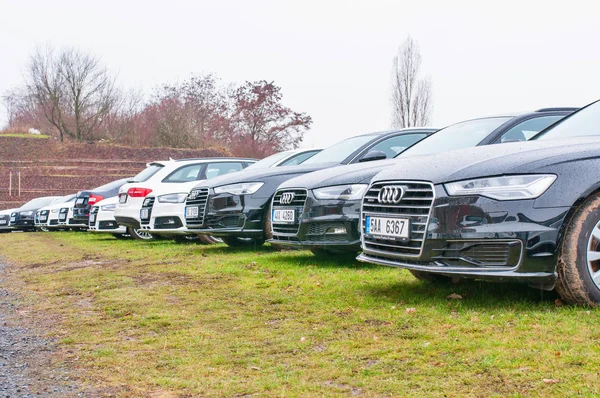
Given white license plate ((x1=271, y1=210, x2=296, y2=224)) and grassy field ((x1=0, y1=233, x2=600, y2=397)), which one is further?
white license plate ((x1=271, y1=210, x2=296, y2=224))

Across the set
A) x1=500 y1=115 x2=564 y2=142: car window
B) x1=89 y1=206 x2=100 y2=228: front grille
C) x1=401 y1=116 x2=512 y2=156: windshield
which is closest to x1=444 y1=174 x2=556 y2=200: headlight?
x1=401 y1=116 x2=512 y2=156: windshield

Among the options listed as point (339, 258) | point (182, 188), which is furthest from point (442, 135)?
point (182, 188)

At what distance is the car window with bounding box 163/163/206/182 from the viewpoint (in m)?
13.2

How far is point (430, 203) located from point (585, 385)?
1989 millimetres

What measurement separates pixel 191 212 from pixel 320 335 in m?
6.62

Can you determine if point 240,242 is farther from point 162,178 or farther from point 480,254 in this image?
point 480,254

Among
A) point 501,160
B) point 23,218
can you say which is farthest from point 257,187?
point 23,218

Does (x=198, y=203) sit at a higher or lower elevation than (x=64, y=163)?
lower

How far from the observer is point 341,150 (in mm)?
9508

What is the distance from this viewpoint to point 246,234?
1000cm

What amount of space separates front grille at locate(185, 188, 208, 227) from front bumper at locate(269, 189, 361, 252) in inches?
126

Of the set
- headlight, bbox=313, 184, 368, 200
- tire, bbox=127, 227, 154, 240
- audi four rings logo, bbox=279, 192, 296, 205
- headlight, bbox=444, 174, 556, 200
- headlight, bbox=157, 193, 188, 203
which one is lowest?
tire, bbox=127, 227, 154, 240

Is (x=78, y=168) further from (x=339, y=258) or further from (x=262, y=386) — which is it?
(x=262, y=386)

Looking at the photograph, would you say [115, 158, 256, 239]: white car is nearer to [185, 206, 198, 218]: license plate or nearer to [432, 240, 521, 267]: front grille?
[185, 206, 198, 218]: license plate
